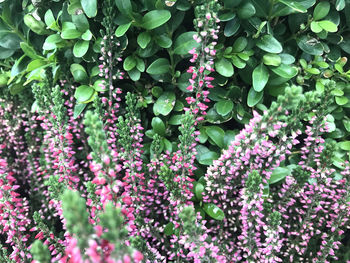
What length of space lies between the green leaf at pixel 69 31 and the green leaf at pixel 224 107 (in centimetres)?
107

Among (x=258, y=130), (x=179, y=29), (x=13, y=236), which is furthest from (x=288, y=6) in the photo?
(x=13, y=236)

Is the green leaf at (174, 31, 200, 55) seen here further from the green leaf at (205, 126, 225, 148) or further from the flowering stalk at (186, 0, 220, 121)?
the green leaf at (205, 126, 225, 148)

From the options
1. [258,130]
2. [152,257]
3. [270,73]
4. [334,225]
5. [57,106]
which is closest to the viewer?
[258,130]

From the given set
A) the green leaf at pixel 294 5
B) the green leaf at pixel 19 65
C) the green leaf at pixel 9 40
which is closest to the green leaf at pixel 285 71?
the green leaf at pixel 294 5

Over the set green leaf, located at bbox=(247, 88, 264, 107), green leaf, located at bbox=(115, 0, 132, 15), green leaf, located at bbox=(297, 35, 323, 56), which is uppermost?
green leaf, located at bbox=(115, 0, 132, 15)

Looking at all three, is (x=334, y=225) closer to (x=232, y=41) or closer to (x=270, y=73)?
(x=270, y=73)

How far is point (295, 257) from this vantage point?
2111 mm

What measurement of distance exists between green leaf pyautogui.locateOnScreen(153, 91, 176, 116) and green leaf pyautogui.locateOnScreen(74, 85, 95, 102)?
46 centimetres

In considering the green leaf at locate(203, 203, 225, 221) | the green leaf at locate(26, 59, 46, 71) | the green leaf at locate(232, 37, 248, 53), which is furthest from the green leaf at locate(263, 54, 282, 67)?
the green leaf at locate(26, 59, 46, 71)

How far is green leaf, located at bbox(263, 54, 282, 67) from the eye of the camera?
6.30 feet

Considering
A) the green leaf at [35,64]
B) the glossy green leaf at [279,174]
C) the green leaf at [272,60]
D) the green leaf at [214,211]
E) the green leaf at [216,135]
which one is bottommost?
the green leaf at [214,211]

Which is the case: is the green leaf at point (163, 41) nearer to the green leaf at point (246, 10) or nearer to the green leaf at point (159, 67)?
the green leaf at point (159, 67)

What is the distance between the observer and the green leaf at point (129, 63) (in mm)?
1959

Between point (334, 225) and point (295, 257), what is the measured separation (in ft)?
1.27
